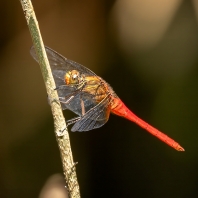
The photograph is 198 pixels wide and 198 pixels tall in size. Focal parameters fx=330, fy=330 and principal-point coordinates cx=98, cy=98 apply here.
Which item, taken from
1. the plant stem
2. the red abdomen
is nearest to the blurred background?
the red abdomen

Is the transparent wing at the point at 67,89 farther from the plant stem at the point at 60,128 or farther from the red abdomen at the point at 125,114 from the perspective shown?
the plant stem at the point at 60,128

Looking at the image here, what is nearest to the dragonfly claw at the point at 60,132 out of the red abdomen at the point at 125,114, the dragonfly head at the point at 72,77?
the dragonfly head at the point at 72,77

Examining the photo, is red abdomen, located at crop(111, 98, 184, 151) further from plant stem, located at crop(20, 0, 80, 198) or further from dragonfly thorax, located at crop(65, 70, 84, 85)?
plant stem, located at crop(20, 0, 80, 198)

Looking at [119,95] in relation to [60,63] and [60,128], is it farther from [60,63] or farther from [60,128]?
[60,128]

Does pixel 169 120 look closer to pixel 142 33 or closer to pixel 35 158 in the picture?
pixel 142 33

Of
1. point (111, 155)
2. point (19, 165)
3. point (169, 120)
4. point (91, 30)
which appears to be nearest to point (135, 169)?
point (111, 155)

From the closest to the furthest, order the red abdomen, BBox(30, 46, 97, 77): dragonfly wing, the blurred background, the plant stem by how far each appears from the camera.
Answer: the plant stem, BBox(30, 46, 97, 77): dragonfly wing, the red abdomen, the blurred background
